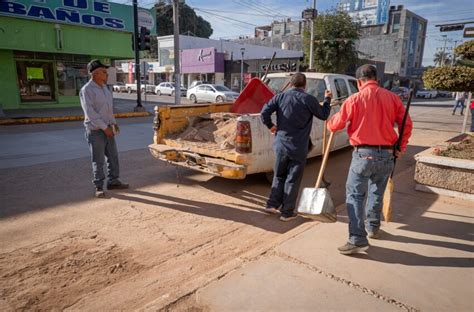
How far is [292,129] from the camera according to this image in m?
4.16

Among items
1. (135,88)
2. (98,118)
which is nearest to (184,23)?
(135,88)

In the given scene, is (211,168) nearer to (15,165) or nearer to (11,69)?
(15,165)

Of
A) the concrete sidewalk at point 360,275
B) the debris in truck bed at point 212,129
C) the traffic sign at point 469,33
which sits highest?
the traffic sign at point 469,33

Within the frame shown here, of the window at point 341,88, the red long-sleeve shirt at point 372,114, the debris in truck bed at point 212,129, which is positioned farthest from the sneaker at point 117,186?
the window at point 341,88

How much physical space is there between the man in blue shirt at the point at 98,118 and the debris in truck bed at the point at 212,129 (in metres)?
1.20

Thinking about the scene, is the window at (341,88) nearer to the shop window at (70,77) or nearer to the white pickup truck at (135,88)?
the shop window at (70,77)

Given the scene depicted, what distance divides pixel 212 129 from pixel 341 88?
302 centimetres

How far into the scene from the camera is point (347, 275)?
2992mm

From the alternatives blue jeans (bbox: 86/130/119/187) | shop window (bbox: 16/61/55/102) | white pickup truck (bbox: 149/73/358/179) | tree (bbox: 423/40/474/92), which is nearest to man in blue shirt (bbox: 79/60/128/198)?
blue jeans (bbox: 86/130/119/187)

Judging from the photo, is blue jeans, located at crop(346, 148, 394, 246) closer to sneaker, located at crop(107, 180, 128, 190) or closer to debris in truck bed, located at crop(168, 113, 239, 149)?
debris in truck bed, located at crop(168, 113, 239, 149)

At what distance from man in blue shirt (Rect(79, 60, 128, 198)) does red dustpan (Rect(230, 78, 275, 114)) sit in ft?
8.25

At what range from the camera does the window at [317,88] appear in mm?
6739

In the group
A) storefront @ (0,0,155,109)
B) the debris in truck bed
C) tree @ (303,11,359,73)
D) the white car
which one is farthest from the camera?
tree @ (303,11,359,73)

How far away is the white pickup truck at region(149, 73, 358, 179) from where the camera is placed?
4.86 meters
